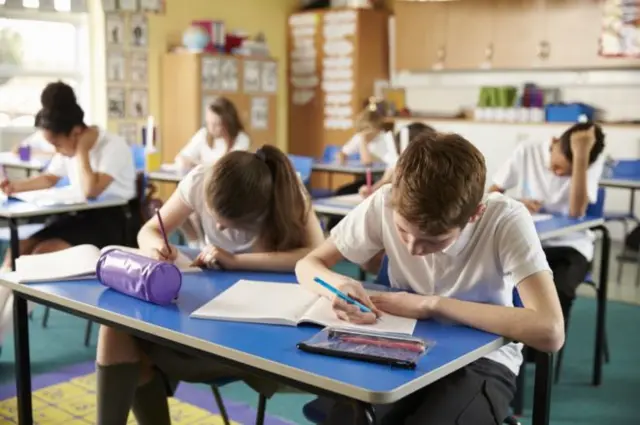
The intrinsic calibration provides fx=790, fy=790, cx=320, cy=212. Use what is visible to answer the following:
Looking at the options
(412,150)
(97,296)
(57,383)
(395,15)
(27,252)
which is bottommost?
(57,383)

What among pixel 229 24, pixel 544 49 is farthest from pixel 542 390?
pixel 229 24

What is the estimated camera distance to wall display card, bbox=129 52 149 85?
698cm

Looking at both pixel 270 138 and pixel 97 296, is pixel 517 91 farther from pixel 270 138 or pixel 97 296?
pixel 97 296

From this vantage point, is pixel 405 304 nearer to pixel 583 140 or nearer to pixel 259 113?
pixel 583 140

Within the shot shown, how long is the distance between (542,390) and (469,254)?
0.31 metres

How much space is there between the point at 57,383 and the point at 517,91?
16.7 ft

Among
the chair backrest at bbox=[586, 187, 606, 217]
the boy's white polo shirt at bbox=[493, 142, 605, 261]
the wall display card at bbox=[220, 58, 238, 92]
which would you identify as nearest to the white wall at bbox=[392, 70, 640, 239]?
the wall display card at bbox=[220, 58, 238, 92]

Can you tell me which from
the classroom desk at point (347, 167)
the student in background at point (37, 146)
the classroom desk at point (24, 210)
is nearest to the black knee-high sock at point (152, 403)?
the classroom desk at point (24, 210)

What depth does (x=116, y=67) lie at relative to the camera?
689 centimetres

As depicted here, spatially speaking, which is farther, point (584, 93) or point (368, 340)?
point (584, 93)

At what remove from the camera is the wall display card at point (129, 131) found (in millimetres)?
7008

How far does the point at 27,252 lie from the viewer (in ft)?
10.7

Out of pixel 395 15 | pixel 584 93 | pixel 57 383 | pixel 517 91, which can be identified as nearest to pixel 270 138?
pixel 395 15

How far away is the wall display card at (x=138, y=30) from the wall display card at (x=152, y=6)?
77 millimetres
